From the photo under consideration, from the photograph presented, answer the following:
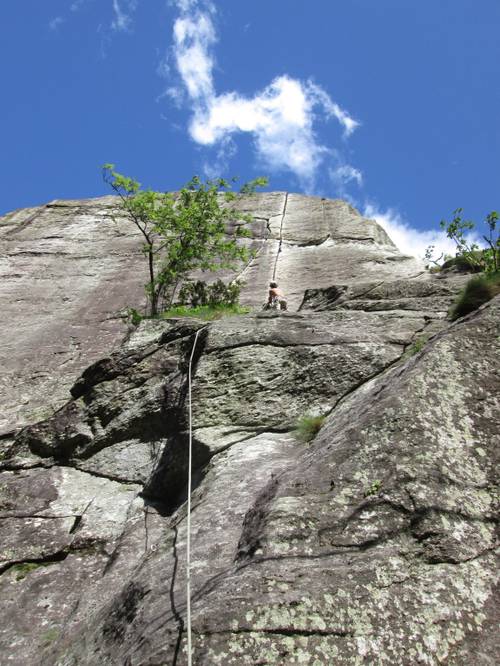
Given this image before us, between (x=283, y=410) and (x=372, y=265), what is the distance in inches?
334

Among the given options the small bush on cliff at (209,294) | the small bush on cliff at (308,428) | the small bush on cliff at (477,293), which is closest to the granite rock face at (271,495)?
the small bush on cliff at (308,428)

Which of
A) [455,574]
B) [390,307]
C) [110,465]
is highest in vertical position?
[390,307]

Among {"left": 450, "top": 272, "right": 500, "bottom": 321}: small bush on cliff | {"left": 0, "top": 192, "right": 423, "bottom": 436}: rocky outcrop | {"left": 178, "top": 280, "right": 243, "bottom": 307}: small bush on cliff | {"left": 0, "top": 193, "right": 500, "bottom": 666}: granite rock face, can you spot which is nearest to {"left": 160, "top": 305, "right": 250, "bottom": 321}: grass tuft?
{"left": 178, "top": 280, "right": 243, "bottom": 307}: small bush on cliff

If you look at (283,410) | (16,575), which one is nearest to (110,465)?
(16,575)

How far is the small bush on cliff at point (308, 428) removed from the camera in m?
7.37

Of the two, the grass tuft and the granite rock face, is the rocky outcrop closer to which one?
the granite rock face

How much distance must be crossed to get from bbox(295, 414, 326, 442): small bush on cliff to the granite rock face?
0.11 m

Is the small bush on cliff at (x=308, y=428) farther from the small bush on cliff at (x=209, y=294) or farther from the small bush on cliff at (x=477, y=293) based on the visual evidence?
the small bush on cliff at (x=209, y=294)

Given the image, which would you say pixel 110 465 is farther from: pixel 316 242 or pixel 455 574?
pixel 316 242

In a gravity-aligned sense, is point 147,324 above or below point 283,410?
above

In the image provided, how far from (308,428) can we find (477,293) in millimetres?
3142

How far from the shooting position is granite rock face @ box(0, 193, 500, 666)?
3.95 m

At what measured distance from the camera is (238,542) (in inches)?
207

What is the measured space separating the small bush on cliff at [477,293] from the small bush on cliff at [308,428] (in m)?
2.71
